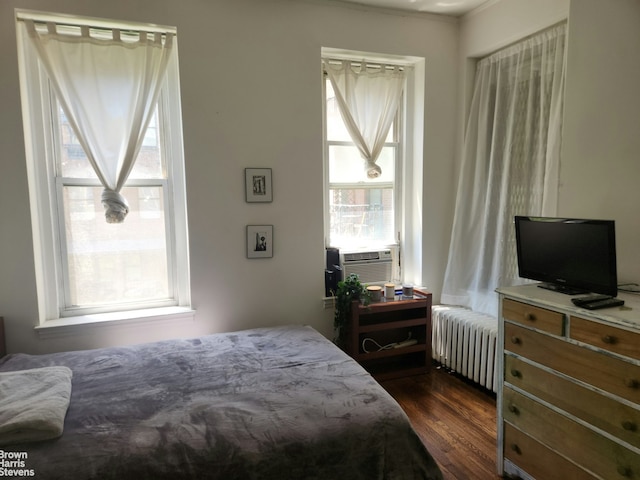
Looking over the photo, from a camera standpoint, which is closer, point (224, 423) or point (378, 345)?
point (224, 423)

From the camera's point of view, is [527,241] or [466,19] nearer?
[527,241]

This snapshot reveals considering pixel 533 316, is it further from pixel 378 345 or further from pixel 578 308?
pixel 378 345

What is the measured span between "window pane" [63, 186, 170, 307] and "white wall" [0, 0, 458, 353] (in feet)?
0.83

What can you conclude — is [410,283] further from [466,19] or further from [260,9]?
[260,9]

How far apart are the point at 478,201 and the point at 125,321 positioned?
267cm

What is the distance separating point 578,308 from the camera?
168 centimetres

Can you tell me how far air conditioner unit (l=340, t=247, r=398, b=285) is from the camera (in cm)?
329

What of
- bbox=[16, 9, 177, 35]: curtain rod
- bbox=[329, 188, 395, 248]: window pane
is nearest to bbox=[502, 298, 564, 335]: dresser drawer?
bbox=[329, 188, 395, 248]: window pane

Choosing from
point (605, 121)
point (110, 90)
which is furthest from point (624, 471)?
point (110, 90)

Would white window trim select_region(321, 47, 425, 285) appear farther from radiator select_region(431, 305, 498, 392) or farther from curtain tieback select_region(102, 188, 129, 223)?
curtain tieback select_region(102, 188, 129, 223)

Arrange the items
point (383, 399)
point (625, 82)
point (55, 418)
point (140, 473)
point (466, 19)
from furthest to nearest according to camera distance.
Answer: point (466, 19) < point (625, 82) < point (383, 399) < point (55, 418) < point (140, 473)

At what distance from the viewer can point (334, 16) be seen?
3012 millimetres

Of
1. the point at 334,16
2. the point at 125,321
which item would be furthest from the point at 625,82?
the point at 125,321

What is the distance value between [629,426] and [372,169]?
7.56 feet
